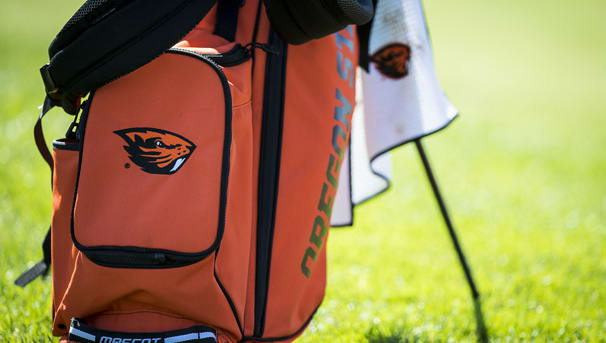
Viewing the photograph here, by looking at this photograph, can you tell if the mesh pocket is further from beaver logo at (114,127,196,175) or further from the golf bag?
beaver logo at (114,127,196,175)

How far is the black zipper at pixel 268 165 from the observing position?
1.10 metres

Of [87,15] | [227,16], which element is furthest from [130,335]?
[227,16]

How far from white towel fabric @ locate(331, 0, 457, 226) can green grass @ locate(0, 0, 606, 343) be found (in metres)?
0.58

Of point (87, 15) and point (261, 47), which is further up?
point (87, 15)

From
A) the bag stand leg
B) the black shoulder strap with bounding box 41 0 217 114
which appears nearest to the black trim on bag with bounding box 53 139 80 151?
the black shoulder strap with bounding box 41 0 217 114

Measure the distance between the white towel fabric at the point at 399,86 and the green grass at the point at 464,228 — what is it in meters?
0.58

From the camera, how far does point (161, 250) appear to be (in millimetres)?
886

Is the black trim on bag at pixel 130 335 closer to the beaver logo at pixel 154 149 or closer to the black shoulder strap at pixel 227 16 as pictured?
the beaver logo at pixel 154 149

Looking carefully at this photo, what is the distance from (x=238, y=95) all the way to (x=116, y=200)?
0.32 meters

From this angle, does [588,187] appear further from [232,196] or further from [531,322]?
[232,196]

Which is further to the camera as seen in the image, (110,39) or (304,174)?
(304,174)

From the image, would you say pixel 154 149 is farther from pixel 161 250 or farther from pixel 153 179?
pixel 161 250

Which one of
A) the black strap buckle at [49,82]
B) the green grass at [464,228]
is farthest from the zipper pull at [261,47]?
the green grass at [464,228]

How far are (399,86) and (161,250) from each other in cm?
89
